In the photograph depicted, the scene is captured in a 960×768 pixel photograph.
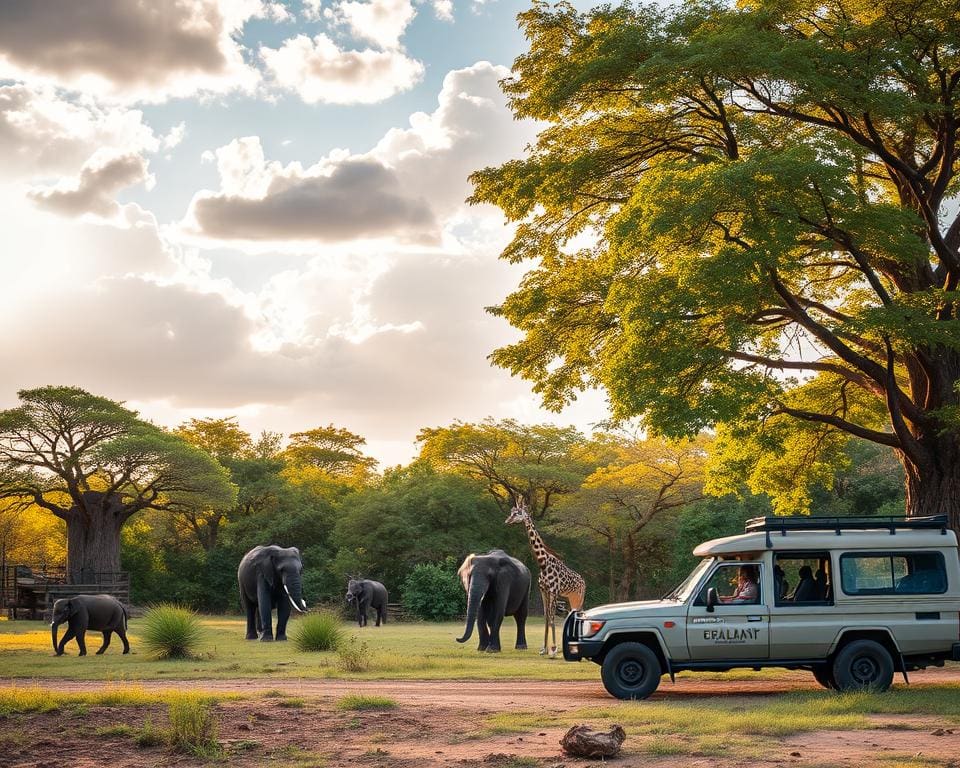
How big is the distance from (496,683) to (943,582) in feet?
22.0

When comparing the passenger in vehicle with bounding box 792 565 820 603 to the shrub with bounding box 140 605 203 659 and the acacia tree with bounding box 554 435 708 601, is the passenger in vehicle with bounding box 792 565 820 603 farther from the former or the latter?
the acacia tree with bounding box 554 435 708 601

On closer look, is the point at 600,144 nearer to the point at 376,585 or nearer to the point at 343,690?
the point at 343,690

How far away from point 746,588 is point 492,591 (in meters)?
10.7

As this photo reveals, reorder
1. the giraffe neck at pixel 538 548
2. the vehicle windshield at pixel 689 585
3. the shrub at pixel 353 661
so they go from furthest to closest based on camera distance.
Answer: the giraffe neck at pixel 538 548, the shrub at pixel 353 661, the vehicle windshield at pixel 689 585

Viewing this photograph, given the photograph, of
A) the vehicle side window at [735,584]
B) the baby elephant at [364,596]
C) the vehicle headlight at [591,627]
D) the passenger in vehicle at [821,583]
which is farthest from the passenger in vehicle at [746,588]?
the baby elephant at [364,596]

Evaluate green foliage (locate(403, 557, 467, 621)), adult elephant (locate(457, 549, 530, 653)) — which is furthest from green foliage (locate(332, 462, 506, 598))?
adult elephant (locate(457, 549, 530, 653))

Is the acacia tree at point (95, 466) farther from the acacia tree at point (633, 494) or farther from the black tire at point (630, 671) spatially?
the black tire at point (630, 671)

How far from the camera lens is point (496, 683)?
57.6 ft

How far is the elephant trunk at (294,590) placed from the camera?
29.3 metres

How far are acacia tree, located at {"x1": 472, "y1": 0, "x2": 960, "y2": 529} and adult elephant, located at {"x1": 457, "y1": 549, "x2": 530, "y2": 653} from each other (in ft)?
13.0

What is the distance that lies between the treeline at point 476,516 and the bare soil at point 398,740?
34.5 metres

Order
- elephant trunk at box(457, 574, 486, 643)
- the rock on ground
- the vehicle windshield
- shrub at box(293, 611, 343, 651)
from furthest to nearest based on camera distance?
1. elephant trunk at box(457, 574, 486, 643)
2. shrub at box(293, 611, 343, 651)
3. the vehicle windshield
4. the rock on ground

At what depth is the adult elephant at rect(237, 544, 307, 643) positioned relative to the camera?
29.5m

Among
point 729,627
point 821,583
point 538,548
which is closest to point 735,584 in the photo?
point 729,627
